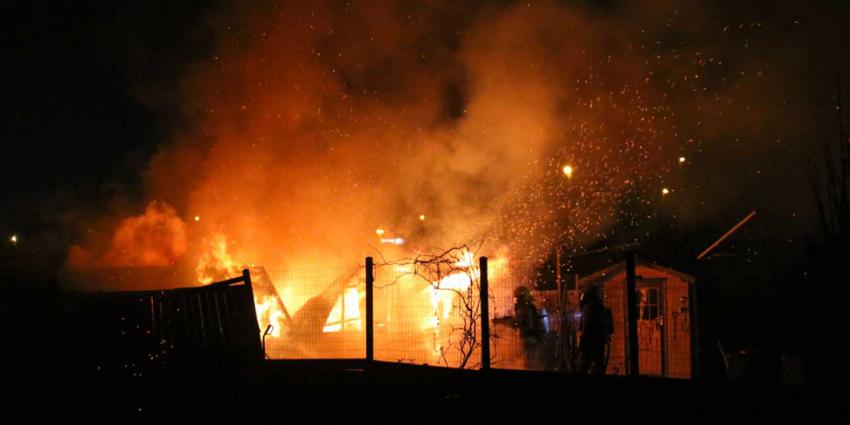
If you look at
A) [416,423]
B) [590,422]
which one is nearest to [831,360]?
[590,422]

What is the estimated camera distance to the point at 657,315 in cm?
1088

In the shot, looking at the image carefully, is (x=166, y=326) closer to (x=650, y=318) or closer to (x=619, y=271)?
(x=619, y=271)

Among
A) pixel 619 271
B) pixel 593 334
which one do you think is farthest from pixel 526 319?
pixel 619 271

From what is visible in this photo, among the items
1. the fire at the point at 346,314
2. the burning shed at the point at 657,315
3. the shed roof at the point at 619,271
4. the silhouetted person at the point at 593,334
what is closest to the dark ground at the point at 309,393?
the silhouetted person at the point at 593,334

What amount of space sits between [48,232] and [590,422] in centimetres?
3277

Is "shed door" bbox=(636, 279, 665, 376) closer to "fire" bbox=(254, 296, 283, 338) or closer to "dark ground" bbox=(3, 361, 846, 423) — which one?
"dark ground" bbox=(3, 361, 846, 423)

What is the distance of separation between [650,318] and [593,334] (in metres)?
4.17

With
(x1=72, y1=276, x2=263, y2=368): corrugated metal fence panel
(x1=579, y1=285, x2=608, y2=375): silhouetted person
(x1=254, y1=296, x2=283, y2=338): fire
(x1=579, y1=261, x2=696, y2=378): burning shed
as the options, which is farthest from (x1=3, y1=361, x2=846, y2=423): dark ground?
(x1=579, y1=261, x2=696, y2=378): burning shed

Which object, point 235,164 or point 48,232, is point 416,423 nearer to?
point 235,164

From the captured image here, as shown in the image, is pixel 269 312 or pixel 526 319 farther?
pixel 269 312

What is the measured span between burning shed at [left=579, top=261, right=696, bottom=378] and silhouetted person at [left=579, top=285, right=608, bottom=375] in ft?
9.63

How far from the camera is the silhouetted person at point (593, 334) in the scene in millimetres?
7406

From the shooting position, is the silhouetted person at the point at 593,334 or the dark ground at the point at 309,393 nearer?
the dark ground at the point at 309,393

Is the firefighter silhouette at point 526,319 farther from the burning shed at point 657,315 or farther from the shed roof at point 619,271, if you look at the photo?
the shed roof at point 619,271
